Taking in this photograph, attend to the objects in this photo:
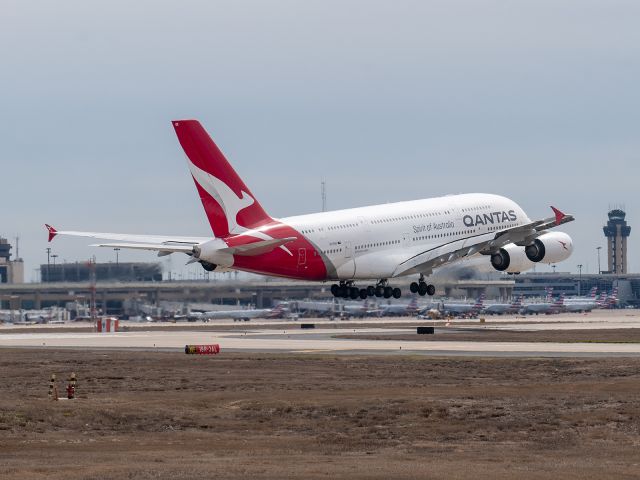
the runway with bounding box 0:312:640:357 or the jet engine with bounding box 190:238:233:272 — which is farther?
the jet engine with bounding box 190:238:233:272

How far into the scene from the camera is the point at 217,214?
9069 cm

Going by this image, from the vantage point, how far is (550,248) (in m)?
108

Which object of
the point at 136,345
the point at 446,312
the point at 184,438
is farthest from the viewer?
the point at 446,312

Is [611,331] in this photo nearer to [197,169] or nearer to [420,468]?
[197,169]

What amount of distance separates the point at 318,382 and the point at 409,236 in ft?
155

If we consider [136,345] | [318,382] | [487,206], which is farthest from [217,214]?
[318,382]

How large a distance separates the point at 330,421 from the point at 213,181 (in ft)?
153

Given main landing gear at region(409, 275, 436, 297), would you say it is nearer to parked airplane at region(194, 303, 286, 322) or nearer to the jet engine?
the jet engine

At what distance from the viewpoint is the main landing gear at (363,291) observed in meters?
106

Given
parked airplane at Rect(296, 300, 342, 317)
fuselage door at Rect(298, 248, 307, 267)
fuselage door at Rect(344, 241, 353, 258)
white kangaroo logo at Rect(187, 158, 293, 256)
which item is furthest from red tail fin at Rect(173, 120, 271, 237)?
parked airplane at Rect(296, 300, 342, 317)

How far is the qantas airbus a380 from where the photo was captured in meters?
90.7

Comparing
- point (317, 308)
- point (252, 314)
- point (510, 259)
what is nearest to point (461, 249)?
point (510, 259)

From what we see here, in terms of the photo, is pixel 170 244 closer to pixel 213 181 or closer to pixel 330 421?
pixel 213 181

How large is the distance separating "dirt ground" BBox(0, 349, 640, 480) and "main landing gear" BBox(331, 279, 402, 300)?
123 feet
